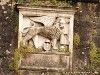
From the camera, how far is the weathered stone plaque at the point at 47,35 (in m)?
10.2

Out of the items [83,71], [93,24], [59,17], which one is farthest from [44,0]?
[83,71]

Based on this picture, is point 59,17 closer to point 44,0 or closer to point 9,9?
point 44,0

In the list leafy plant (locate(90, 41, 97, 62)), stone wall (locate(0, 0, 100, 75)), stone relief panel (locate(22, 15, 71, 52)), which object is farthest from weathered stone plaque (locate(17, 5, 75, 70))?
leafy plant (locate(90, 41, 97, 62))

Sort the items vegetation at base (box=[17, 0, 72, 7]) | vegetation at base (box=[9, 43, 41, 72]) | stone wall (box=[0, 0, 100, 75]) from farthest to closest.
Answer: vegetation at base (box=[17, 0, 72, 7]), stone wall (box=[0, 0, 100, 75]), vegetation at base (box=[9, 43, 41, 72])

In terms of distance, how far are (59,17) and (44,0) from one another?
618 mm

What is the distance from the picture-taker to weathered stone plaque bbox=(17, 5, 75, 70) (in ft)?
33.6

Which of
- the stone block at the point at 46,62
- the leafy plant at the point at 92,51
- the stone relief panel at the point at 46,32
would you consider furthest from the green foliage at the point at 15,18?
the leafy plant at the point at 92,51

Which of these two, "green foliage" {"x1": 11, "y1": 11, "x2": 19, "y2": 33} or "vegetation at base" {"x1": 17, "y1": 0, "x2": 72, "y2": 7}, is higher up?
"vegetation at base" {"x1": 17, "y1": 0, "x2": 72, "y2": 7}

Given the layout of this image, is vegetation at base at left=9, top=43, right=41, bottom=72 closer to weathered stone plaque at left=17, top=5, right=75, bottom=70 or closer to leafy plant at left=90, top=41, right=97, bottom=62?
weathered stone plaque at left=17, top=5, right=75, bottom=70

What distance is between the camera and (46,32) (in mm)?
10305

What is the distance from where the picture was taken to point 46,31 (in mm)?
10305

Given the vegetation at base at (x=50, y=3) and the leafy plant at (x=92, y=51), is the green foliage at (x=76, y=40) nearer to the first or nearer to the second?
the leafy plant at (x=92, y=51)

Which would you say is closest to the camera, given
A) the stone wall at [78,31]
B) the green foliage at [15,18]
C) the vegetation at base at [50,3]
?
the stone wall at [78,31]

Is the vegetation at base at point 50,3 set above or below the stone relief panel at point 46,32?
above
